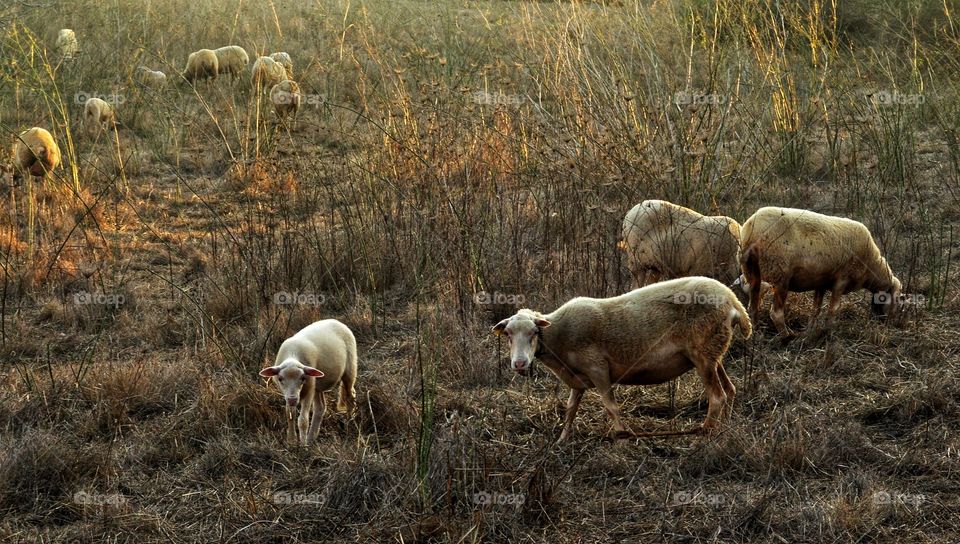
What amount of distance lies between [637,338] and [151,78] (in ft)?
30.4

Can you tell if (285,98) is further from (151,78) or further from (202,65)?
(202,65)

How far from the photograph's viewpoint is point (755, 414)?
17.8 ft

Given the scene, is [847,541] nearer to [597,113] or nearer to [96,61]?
[597,113]

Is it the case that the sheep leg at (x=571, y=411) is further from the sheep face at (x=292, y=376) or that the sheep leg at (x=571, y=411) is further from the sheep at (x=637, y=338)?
the sheep face at (x=292, y=376)

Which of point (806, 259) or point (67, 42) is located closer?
point (806, 259)

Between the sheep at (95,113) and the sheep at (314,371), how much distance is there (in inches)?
248

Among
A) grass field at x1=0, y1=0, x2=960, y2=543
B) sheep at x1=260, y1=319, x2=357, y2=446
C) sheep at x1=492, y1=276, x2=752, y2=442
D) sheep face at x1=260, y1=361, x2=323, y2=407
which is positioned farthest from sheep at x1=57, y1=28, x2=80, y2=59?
sheep at x1=492, y1=276, x2=752, y2=442

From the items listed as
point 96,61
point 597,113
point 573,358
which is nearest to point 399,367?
point 573,358

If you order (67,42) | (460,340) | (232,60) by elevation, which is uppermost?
(67,42)

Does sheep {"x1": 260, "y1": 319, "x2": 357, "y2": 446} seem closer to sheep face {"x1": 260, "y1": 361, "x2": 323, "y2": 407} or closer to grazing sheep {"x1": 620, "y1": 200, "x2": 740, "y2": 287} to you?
sheep face {"x1": 260, "y1": 361, "x2": 323, "y2": 407}

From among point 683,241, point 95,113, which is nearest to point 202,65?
point 95,113

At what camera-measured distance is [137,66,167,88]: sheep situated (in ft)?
41.7

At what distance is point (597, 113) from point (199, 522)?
4.39 m

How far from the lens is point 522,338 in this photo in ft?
16.1
